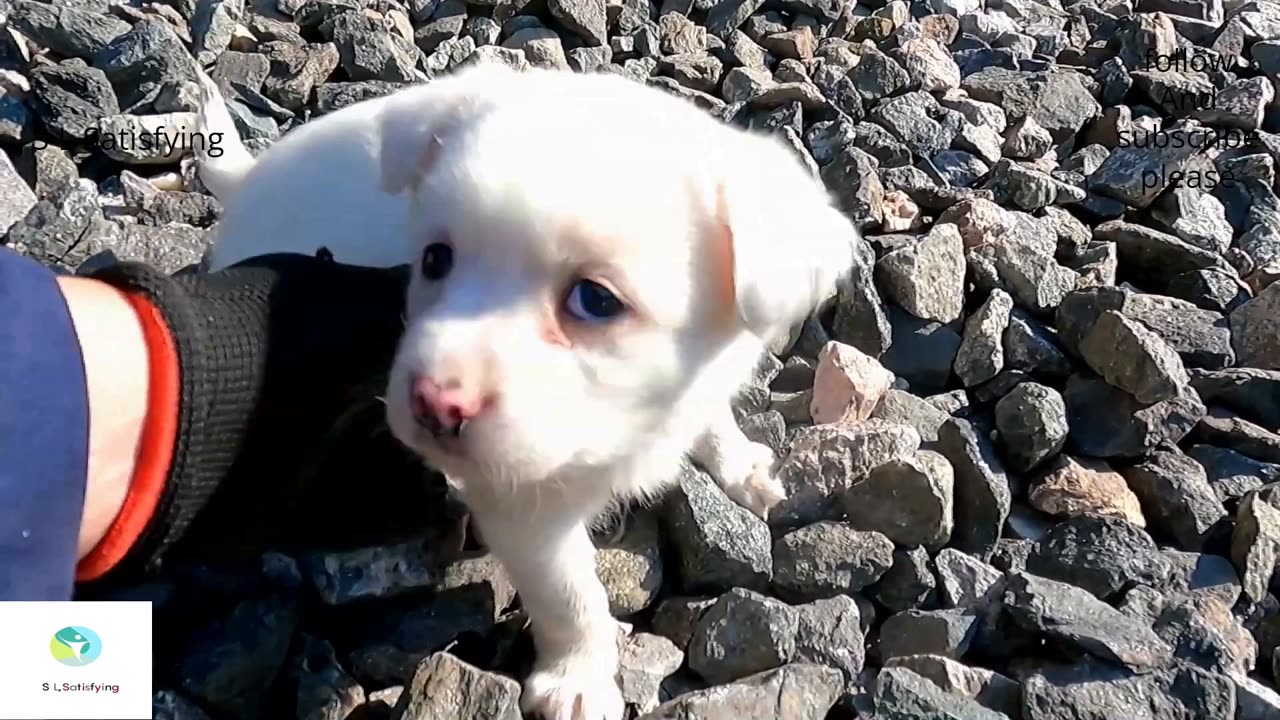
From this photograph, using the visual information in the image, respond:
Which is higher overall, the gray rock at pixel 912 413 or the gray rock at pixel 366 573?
the gray rock at pixel 366 573

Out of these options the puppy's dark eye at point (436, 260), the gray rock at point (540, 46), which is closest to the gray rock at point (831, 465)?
the puppy's dark eye at point (436, 260)

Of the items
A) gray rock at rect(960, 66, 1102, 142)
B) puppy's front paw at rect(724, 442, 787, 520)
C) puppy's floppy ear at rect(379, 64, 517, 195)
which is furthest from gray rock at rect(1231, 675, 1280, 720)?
gray rock at rect(960, 66, 1102, 142)

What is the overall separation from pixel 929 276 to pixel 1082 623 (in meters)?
1.03

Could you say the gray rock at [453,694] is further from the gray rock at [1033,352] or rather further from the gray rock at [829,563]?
the gray rock at [1033,352]

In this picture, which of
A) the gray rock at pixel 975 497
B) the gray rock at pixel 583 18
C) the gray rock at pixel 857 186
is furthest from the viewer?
the gray rock at pixel 583 18

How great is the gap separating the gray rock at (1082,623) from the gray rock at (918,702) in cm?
14

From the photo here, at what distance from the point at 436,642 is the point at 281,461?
42 centimetres

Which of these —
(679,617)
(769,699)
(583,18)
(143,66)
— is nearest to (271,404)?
(679,617)

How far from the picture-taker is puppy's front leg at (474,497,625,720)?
193 cm

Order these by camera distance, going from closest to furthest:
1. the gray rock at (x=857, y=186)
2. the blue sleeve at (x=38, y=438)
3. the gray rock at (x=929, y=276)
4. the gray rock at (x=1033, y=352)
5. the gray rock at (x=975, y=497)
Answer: the blue sleeve at (x=38, y=438), the gray rock at (x=975, y=497), the gray rock at (x=1033, y=352), the gray rock at (x=929, y=276), the gray rock at (x=857, y=186)

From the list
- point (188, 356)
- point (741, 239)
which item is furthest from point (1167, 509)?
point (188, 356)

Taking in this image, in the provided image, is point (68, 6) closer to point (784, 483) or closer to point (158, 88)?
point (158, 88)

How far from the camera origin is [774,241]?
1681 millimetres

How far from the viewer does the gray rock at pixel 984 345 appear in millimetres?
2654
